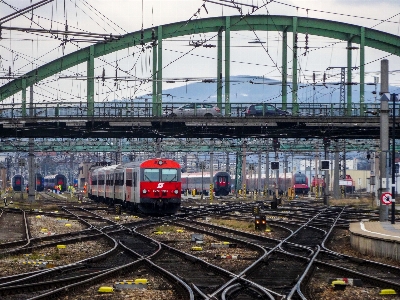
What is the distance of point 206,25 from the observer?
54281 mm

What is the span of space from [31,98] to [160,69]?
34.5ft

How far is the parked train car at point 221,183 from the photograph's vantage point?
Result: 102562 mm

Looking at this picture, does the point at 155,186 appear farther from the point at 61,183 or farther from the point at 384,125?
the point at 61,183

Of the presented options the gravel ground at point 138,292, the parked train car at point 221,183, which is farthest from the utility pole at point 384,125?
the parked train car at point 221,183

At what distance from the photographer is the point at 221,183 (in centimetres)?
10300

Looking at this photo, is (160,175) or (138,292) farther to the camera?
(160,175)

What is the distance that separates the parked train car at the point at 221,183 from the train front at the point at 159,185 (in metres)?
58.8

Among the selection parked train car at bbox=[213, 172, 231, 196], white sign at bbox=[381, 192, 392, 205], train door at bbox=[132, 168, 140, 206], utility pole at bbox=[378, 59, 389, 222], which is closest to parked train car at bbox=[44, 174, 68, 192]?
parked train car at bbox=[213, 172, 231, 196]

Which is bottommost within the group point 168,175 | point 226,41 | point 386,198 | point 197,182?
point 197,182

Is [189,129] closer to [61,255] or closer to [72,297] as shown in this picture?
[61,255]

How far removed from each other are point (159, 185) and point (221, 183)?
2394 inches

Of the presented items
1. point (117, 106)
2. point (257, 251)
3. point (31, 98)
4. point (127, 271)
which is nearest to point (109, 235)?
point (257, 251)

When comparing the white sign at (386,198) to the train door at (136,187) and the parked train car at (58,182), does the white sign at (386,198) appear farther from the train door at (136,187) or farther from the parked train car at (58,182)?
the parked train car at (58,182)

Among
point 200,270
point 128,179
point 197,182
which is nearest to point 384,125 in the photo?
point 200,270
